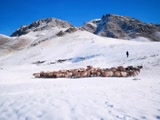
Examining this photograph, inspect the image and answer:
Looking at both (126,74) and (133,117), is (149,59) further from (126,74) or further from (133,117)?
(133,117)

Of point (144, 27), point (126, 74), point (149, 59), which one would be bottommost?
point (126, 74)

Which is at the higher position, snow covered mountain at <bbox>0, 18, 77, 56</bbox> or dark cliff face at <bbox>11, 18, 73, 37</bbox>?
dark cliff face at <bbox>11, 18, 73, 37</bbox>

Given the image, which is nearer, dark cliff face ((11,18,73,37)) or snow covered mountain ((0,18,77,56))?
snow covered mountain ((0,18,77,56))

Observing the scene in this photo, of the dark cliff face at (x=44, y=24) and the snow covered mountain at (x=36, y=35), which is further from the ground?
the dark cliff face at (x=44, y=24)

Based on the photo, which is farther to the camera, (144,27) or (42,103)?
(144,27)

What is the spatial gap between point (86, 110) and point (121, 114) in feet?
3.78

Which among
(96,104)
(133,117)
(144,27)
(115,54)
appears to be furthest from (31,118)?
(144,27)

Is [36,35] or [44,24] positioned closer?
[36,35]

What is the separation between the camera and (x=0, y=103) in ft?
30.6

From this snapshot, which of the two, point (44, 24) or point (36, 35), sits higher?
point (44, 24)

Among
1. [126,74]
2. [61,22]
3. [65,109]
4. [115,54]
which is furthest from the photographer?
[61,22]

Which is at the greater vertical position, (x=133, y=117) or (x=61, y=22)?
(x=61, y=22)

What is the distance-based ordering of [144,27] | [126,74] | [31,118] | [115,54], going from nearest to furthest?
[31,118] < [126,74] < [115,54] < [144,27]

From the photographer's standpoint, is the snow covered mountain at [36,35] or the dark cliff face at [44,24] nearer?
the snow covered mountain at [36,35]
